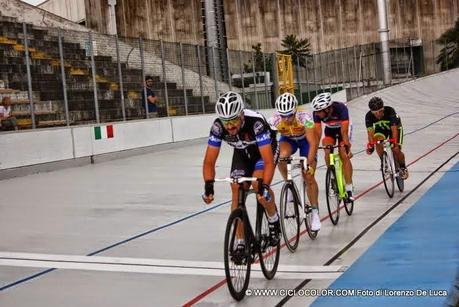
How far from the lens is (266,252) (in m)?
5.53

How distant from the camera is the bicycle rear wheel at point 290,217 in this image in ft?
20.8

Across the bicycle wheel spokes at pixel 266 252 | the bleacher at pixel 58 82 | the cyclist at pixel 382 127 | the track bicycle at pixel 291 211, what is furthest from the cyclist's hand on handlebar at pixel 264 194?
the bleacher at pixel 58 82

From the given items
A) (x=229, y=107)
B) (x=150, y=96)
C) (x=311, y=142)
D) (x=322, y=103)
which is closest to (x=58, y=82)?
(x=150, y=96)

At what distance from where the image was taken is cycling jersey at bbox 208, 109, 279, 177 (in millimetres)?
5238

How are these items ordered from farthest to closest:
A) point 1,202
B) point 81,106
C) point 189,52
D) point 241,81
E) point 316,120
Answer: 1. point 241,81
2. point 189,52
3. point 81,106
4. point 1,202
5. point 316,120

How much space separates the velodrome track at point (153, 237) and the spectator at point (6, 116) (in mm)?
1363

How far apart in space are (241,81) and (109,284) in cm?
1990

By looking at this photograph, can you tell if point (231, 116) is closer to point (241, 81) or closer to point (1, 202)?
point (1, 202)

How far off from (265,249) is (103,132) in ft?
38.4

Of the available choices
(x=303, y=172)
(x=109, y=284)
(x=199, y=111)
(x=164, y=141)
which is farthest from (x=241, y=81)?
(x=109, y=284)

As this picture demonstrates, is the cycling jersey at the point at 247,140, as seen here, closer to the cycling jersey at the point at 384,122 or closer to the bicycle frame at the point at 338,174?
the bicycle frame at the point at 338,174

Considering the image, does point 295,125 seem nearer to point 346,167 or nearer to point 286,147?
point 286,147

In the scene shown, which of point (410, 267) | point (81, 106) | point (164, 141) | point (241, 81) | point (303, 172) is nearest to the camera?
point (410, 267)

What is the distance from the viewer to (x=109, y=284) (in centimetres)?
551
